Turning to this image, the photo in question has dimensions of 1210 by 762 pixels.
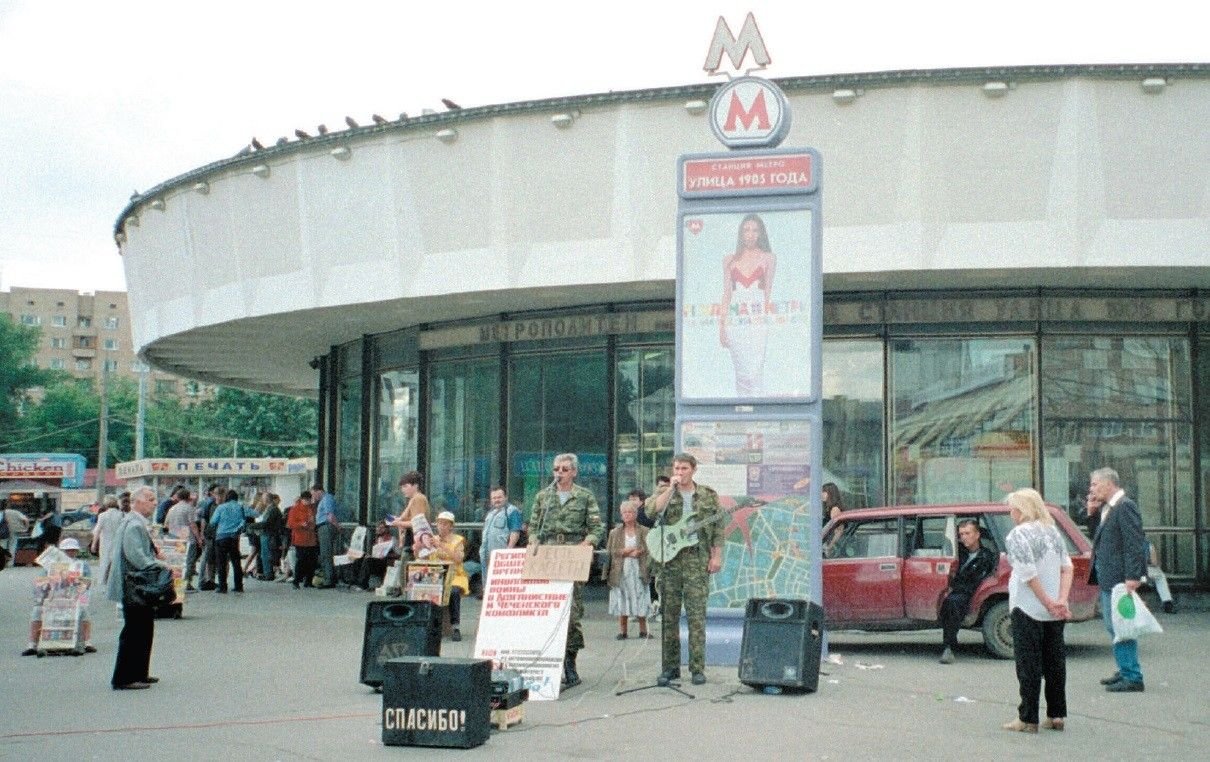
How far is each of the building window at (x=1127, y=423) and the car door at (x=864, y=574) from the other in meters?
6.95

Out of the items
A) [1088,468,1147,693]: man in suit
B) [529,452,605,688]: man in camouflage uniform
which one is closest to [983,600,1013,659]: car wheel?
[1088,468,1147,693]: man in suit

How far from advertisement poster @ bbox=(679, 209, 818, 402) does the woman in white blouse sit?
3.89m

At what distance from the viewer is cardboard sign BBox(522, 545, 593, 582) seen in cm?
1109

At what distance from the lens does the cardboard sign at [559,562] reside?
11.1 meters

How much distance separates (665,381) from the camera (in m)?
22.1

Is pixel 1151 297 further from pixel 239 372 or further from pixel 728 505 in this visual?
pixel 239 372

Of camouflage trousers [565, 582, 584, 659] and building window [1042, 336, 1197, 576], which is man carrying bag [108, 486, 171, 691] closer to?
camouflage trousers [565, 582, 584, 659]

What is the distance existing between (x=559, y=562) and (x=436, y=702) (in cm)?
250

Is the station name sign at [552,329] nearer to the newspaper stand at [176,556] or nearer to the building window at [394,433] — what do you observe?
the building window at [394,433]

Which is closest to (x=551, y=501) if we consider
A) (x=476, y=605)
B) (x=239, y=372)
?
(x=476, y=605)

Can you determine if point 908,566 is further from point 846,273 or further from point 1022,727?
point 846,273

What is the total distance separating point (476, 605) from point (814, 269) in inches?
367

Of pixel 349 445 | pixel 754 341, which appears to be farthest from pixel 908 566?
pixel 349 445

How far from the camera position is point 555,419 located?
75.9ft
